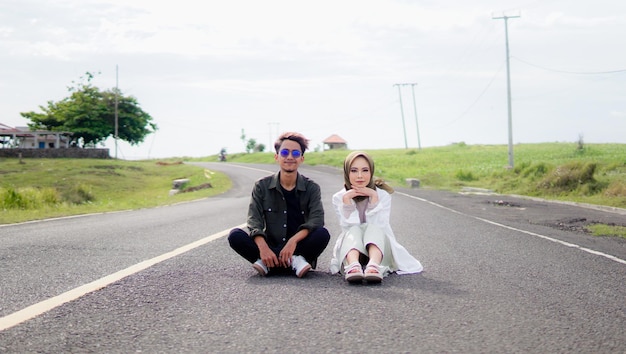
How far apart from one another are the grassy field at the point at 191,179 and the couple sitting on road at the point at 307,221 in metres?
9.34

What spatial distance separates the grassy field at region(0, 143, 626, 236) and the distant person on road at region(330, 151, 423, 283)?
9.85 metres

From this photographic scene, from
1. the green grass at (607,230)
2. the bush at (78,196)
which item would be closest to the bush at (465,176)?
the bush at (78,196)

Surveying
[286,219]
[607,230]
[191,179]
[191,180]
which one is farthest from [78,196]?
[286,219]

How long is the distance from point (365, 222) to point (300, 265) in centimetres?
83

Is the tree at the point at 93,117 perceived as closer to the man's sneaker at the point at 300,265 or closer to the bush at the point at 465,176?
the bush at the point at 465,176

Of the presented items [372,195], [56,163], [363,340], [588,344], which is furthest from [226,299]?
[56,163]

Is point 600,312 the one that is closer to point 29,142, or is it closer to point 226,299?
point 226,299

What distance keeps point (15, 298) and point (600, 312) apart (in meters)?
4.35

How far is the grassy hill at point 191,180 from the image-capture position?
794 inches

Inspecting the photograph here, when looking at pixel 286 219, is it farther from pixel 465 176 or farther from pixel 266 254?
pixel 465 176

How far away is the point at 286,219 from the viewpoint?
6168 mm

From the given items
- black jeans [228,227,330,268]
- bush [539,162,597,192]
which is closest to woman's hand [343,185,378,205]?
black jeans [228,227,330,268]

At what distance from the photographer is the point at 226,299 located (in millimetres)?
4867

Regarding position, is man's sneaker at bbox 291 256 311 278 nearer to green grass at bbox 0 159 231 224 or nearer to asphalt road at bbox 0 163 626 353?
asphalt road at bbox 0 163 626 353
